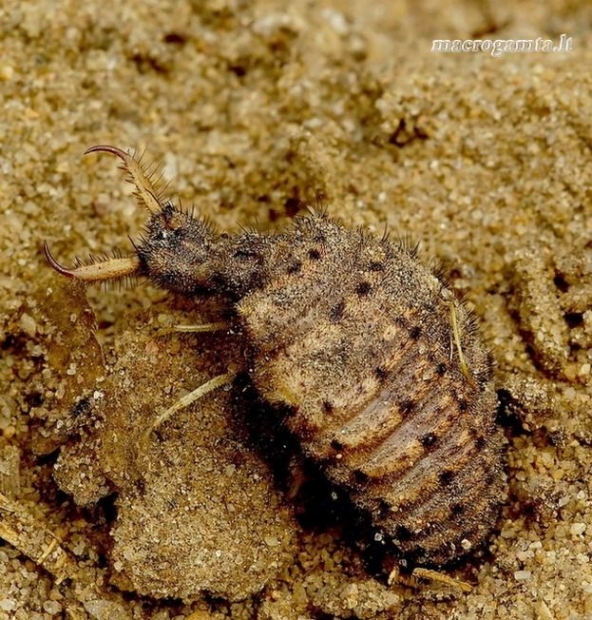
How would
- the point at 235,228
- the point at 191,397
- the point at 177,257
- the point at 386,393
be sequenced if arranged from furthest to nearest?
the point at 235,228 → the point at 177,257 → the point at 191,397 → the point at 386,393

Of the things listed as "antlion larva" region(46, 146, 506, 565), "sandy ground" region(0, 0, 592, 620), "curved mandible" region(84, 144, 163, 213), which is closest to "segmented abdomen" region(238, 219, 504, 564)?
"antlion larva" region(46, 146, 506, 565)

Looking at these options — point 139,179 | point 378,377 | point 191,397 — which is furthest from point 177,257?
point 378,377

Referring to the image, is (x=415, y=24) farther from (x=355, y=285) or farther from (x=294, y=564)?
(x=294, y=564)

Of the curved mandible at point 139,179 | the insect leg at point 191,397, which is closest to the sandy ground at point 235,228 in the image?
the insect leg at point 191,397

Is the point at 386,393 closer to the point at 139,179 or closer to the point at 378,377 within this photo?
the point at 378,377

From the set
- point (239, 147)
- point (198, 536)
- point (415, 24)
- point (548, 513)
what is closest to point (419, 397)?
point (548, 513)

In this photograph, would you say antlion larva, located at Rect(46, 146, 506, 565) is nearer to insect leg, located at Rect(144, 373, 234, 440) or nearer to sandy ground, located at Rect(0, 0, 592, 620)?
insect leg, located at Rect(144, 373, 234, 440)
